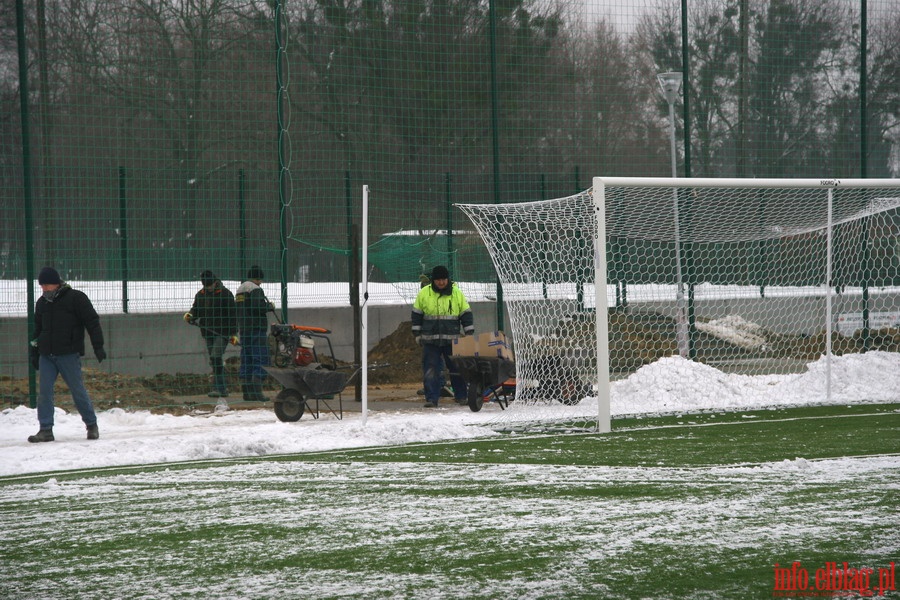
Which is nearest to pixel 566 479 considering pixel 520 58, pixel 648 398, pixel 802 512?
pixel 802 512

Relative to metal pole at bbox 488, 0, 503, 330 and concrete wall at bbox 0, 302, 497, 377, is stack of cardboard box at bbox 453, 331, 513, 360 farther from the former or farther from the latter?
concrete wall at bbox 0, 302, 497, 377

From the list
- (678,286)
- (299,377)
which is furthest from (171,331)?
(678,286)

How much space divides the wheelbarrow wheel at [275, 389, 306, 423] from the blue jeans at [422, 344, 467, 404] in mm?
1674

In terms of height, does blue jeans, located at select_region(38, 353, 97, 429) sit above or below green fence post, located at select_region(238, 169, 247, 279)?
below

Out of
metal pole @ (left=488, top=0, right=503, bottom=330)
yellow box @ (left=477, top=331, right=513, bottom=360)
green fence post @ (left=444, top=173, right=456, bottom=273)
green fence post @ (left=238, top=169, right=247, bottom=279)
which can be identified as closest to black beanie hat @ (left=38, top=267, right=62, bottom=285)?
green fence post @ (left=238, top=169, right=247, bottom=279)

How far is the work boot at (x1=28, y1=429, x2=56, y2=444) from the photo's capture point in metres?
9.26

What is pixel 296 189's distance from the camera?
47.6 ft

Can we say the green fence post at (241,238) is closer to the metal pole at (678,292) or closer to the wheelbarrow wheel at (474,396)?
the wheelbarrow wheel at (474,396)

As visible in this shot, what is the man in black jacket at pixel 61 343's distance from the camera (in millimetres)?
9328

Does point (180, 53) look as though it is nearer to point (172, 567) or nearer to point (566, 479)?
point (566, 479)

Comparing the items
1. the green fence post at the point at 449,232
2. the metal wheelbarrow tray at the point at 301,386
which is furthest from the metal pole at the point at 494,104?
the metal wheelbarrow tray at the point at 301,386

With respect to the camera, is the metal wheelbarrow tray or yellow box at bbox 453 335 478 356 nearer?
the metal wheelbarrow tray

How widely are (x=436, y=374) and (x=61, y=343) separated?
4.01 meters

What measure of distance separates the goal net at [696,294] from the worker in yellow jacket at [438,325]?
0.66 m
